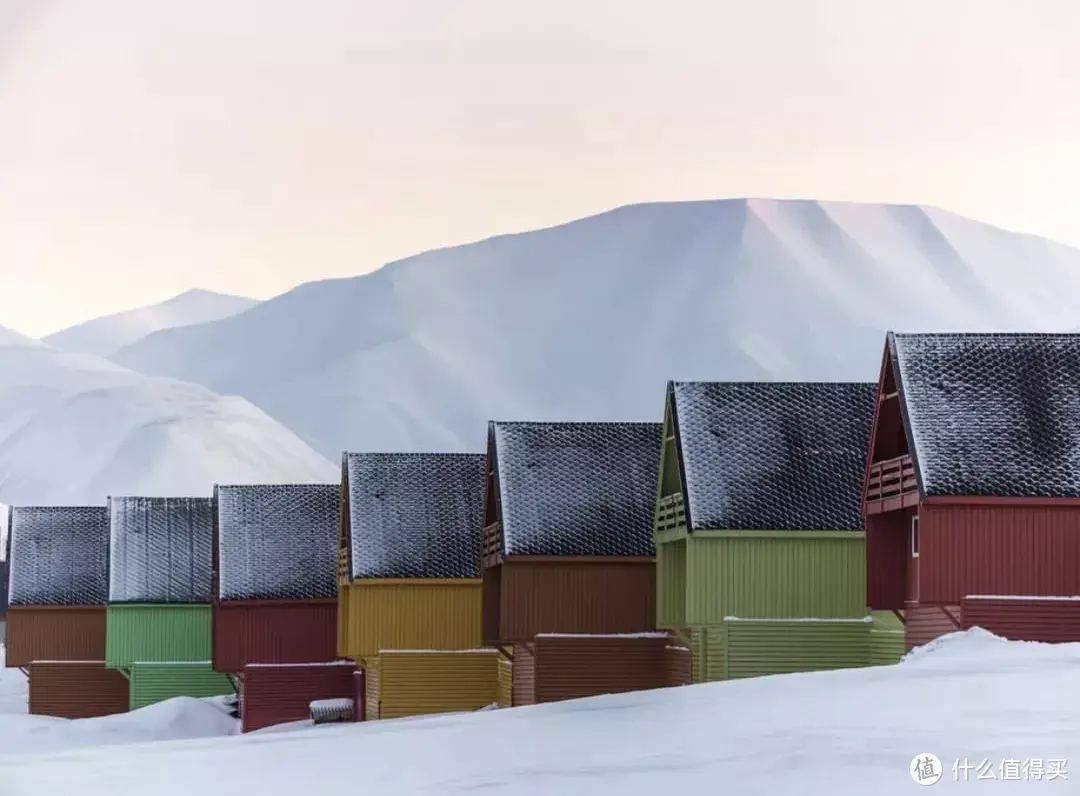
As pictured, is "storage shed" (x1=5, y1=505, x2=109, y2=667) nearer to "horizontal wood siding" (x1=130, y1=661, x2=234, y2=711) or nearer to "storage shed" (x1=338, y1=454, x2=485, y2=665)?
"horizontal wood siding" (x1=130, y1=661, x2=234, y2=711)

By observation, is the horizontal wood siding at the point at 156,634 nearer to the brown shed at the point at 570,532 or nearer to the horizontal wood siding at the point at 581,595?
the brown shed at the point at 570,532

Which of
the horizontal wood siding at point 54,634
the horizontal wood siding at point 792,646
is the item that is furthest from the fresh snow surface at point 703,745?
the horizontal wood siding at point 54,634

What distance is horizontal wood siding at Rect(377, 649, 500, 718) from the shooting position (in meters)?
54.2

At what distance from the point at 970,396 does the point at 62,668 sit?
143 ft

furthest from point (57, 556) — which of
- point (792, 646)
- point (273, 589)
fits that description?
point (792, 646)

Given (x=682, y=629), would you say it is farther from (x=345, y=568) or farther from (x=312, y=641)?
(x=312, y=641)

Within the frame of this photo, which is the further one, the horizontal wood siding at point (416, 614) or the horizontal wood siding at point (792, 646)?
the horizontal wood siding at point (416, 614)

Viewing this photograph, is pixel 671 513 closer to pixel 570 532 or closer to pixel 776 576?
pixel 776 576

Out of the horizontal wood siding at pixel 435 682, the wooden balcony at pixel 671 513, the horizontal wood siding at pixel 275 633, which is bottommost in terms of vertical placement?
the horizontal wood siding at pixel 435 682

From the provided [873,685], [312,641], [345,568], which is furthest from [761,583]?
[312,641]

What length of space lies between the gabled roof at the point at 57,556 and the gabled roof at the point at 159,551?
125 inches

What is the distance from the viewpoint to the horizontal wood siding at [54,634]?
241ft

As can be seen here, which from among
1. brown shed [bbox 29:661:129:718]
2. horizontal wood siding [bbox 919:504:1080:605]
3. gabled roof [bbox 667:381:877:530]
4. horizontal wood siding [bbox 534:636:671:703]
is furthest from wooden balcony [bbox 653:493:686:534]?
brown shed [bbox 29:661:129:718]

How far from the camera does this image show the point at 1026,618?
3697 centimetres
